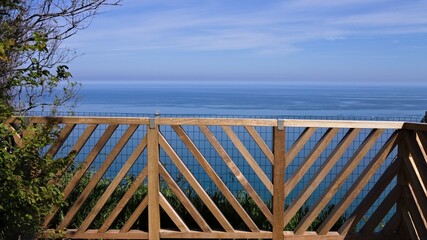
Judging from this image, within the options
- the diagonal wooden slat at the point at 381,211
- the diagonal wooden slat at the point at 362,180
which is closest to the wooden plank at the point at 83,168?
the diagonal wooden slat at the point at 362,180

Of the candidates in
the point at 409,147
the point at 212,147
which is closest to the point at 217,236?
the point at 212,147

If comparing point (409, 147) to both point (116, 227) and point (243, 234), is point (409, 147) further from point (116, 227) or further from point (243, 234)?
point (116, 227)

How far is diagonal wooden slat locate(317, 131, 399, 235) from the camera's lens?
16.8ft

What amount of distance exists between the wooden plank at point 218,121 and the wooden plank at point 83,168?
0.50 m

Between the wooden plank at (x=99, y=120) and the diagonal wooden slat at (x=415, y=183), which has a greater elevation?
the wooden plank at (x=99, y=120)

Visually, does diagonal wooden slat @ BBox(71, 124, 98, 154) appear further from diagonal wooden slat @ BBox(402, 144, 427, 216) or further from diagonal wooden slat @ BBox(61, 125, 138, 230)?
diagonal wooden slat @ BBox(402, 144, 427, 216)

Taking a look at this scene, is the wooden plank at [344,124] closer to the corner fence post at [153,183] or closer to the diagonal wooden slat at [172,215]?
the corner fence post at [153,183]

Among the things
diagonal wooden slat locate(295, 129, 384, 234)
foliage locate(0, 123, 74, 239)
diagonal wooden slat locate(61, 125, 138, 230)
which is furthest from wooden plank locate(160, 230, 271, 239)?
foliage locate(0, 123, 74, 239)

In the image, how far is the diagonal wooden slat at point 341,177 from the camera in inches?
200

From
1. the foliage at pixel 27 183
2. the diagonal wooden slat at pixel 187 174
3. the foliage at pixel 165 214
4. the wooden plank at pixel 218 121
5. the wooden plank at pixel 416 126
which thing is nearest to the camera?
the foliage at pixel 27 183

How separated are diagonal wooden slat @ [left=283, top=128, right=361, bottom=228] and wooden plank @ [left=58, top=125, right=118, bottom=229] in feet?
5.94

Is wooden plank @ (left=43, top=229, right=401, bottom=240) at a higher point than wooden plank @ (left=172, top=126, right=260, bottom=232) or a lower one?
lower

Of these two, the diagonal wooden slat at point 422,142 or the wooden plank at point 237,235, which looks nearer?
the diagonal wooden slat at point 422,142

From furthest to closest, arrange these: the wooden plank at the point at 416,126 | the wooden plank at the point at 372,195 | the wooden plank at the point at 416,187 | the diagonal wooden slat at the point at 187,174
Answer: the wooden plank at the point at 372,195, the diagonal wooden slat at the point at 187,174, the wooden plank at the point at 416,187, the wooden plank at the point at 416,126
